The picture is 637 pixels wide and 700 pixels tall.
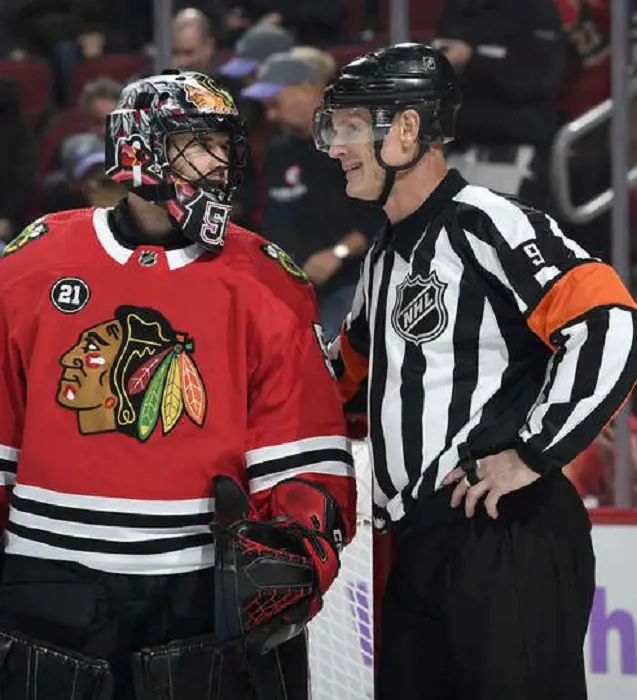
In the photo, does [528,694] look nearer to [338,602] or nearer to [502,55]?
[338,602]

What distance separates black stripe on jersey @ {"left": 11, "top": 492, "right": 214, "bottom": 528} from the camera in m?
2.07

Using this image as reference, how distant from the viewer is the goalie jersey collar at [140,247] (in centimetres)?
212

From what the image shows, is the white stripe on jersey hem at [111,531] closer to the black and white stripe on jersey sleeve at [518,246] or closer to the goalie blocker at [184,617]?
the goalie blocker at [184,617]

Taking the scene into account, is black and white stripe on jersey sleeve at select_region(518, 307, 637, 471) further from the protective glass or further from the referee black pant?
the protective glass

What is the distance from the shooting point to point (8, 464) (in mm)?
2156

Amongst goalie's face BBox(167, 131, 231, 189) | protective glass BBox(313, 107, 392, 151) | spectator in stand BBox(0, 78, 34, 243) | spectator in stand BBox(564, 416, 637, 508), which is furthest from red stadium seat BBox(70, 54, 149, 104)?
goalie's face BBox(167, 131, 231, 189)

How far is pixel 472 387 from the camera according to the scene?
2137 millimetres

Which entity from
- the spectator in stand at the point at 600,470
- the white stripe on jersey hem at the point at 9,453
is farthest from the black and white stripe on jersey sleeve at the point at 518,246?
the spectator in stand at the point at 600,470

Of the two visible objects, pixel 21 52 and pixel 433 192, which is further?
pixel 21 52

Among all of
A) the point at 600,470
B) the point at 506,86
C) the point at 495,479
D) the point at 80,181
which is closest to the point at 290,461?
the point at 495,479

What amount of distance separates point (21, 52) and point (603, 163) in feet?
6.04

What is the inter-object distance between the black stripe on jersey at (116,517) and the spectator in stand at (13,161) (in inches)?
95.9

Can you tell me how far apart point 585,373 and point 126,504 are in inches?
26.0

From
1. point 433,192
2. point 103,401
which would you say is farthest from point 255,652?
point 433,192
